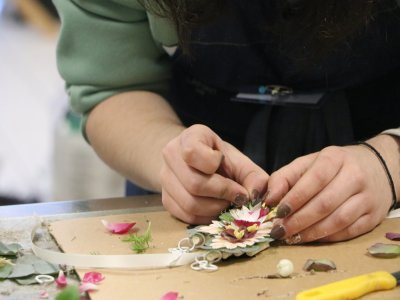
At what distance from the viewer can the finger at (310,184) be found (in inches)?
29.4

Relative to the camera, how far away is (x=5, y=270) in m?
0.69

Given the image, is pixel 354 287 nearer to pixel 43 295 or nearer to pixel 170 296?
pixel 170 296

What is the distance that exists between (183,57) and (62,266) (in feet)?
1.32

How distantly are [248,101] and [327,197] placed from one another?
0.84 feet

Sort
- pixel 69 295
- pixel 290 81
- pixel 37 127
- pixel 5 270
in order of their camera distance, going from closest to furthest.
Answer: pixel 69 295, pixel 5 270, pixel 290 81, pixel 37 127

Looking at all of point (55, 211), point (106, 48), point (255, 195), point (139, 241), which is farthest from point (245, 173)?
point (106, 48)

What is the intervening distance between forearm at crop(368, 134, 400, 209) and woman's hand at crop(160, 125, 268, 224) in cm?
14

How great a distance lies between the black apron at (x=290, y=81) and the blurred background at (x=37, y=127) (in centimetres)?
89

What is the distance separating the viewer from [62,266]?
28.0 inches

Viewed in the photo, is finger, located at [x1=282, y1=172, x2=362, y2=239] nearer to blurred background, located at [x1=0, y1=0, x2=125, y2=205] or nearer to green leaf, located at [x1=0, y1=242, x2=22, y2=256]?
green leaf, located at [x1=0, y1=242, x2=22, y2=256]

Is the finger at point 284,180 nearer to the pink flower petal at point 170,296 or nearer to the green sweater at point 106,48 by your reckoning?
the pink flower petal at point 170,296

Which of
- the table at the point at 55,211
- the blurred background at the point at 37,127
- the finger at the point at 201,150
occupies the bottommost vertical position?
the blurred background at the point at 37,127

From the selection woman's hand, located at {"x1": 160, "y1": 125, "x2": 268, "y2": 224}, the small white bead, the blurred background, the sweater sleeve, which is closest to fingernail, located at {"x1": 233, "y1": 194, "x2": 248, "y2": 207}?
woman's hand, located at {"x1": 160, "y1": 125, "x2": 268, "y2": 224}

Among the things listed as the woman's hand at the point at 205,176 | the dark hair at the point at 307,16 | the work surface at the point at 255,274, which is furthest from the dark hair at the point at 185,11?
the work surface at the point at 255,274
